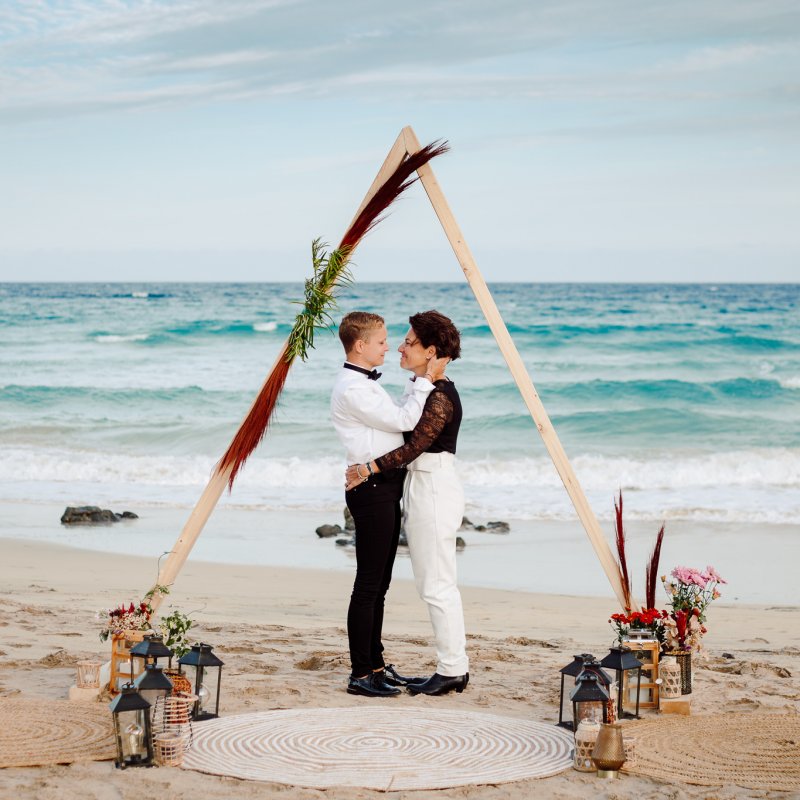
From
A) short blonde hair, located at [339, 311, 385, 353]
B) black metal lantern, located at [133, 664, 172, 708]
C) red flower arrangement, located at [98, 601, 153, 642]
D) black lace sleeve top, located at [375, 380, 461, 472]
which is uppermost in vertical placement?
short blonde hair, located at [339, 311, 385, 353]

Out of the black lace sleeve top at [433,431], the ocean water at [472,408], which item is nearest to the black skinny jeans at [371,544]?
the black lace sleeve top at [433,431]

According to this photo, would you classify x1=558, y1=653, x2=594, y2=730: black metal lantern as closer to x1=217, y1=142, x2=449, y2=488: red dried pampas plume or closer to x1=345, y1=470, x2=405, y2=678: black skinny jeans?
x1=345, y1=470, x2=405, y2=678: black skinny jeans

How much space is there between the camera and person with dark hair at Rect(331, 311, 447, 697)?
5.12 m

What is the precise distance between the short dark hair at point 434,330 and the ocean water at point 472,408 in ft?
8.87

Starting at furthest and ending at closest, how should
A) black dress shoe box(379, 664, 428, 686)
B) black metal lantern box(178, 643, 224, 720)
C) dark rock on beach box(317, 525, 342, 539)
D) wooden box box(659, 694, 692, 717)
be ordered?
dark rock on beach box(317, 525, 342, 539)
black dress shoe box(379, 664, 428, 686)
wooden box box(659, 694, 692, 717)
black metal lantern box(178, 643, 224, 720)

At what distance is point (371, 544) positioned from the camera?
5207 millimetres

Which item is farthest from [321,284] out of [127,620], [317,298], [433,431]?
[127,620]

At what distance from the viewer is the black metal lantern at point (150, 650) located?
4.82 meters

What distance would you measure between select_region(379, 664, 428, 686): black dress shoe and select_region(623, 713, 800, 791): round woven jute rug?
3.69 ft

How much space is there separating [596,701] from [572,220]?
98.9 ft

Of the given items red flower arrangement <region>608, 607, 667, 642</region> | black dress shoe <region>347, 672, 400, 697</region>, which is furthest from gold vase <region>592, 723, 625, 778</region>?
black dress shoe <region>347, 672, 400, 697</region>

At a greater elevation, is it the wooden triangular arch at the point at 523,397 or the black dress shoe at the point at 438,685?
the wooden triangular arch at the point at 523,397

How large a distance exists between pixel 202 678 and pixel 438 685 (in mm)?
1162

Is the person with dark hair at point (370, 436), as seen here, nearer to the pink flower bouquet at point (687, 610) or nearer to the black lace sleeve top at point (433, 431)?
the black lace sleeve top at point (433, 431)
